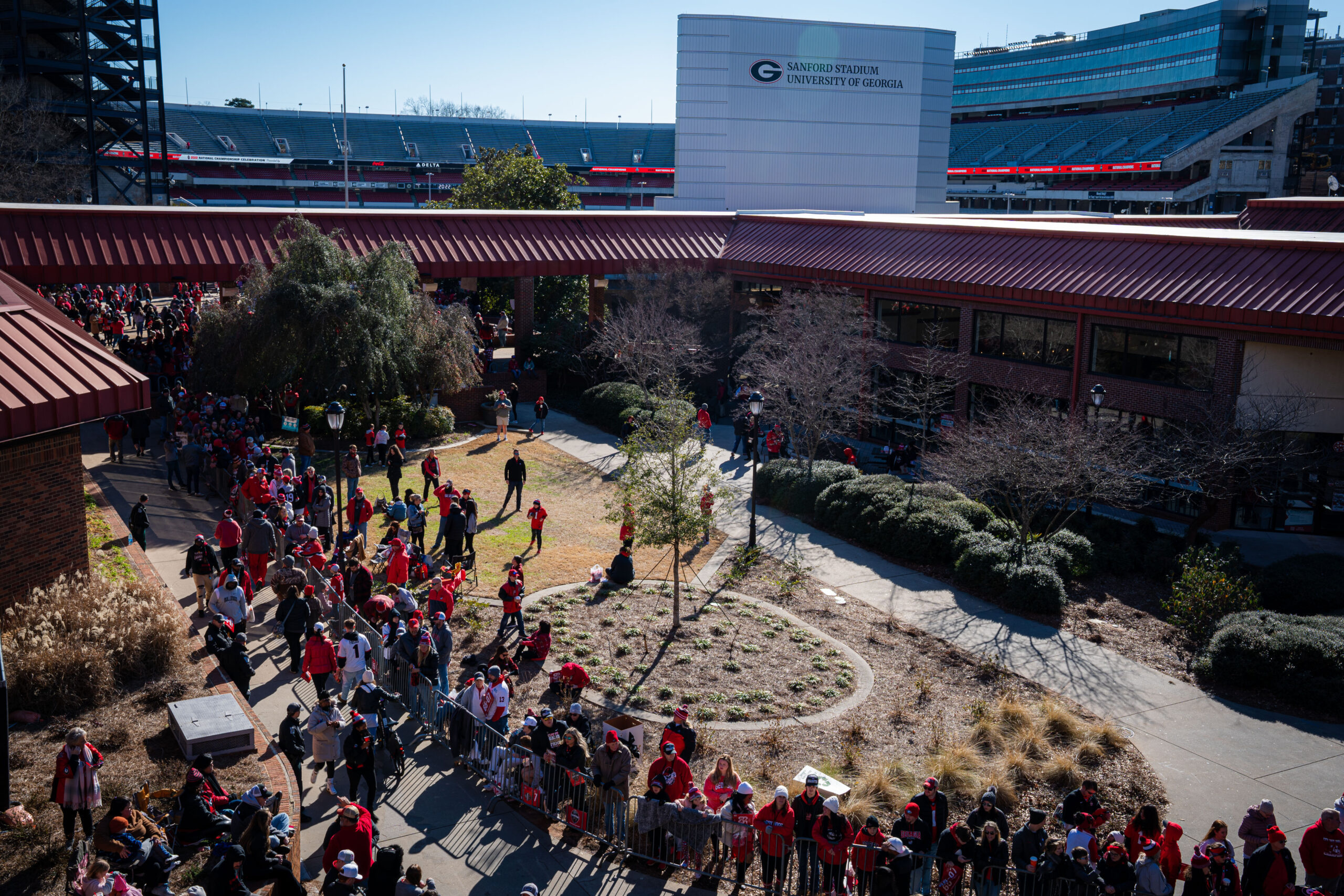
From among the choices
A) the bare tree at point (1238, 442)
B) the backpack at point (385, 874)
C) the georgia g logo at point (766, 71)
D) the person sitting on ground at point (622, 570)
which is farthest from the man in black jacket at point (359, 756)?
the georgia g logo at point (766, 71)

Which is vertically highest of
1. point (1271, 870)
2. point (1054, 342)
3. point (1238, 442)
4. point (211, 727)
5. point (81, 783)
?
point (1054, 342)

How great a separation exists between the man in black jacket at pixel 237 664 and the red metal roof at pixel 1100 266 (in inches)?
872

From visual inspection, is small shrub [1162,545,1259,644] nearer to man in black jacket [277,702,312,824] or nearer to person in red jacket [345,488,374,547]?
man in black jacket [277,702,312,824]

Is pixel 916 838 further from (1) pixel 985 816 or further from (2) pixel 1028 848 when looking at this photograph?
(2) pixel 1028 848

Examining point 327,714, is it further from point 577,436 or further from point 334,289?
point 577,436

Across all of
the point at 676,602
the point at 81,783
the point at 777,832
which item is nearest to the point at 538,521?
the point at 676,602

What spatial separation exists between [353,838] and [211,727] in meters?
2.85

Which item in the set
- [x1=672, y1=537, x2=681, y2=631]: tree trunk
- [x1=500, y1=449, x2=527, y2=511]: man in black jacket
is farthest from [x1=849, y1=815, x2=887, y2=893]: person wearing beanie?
[x1=500, y1=449, x2=527, y2=511]: man in black jacket

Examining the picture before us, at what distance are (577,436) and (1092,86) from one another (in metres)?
99.9

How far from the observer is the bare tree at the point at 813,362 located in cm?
2656

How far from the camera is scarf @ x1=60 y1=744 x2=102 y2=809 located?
9609mm

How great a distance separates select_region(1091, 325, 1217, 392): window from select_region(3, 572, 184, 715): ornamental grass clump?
23306mm

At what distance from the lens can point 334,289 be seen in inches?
Result: 1081

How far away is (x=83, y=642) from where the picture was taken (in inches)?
492
